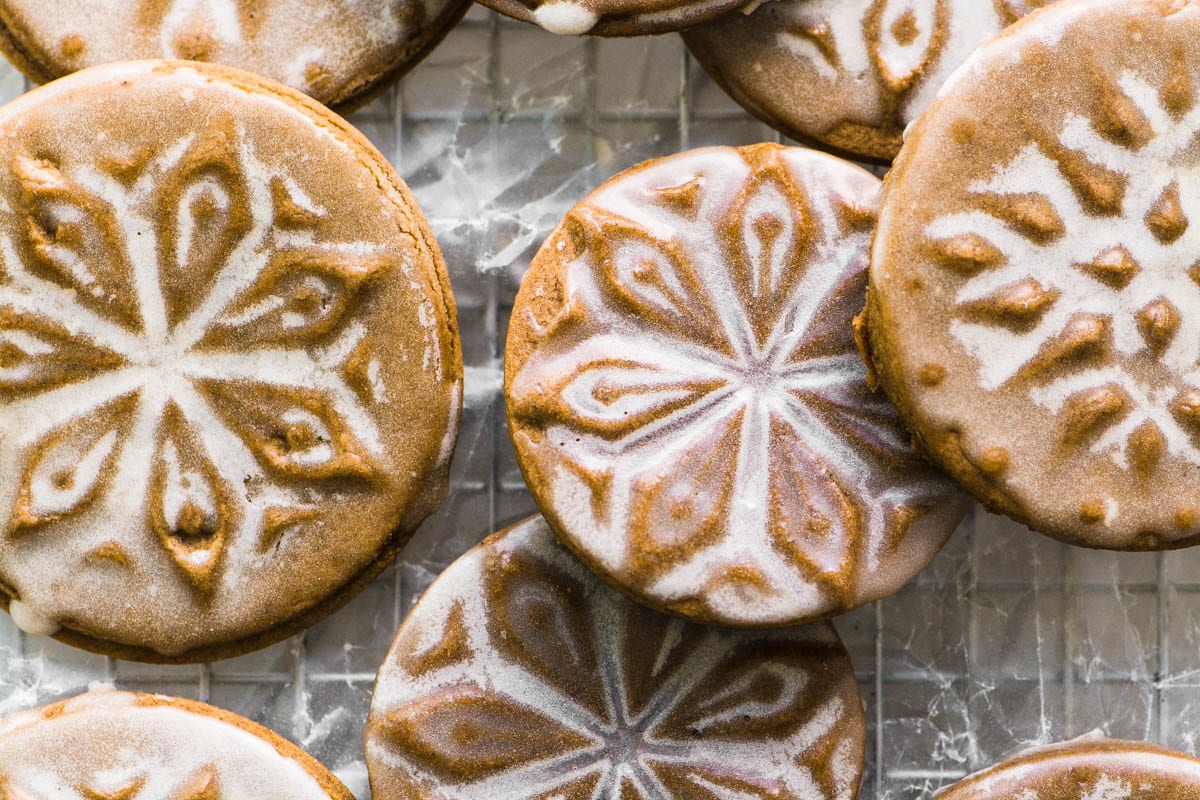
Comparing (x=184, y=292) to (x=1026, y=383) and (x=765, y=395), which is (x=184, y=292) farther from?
(x=1026, y=383)

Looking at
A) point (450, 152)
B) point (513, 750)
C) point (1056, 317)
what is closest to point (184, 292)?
point (450, 152)

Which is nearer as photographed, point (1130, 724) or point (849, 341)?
point (849, 341)

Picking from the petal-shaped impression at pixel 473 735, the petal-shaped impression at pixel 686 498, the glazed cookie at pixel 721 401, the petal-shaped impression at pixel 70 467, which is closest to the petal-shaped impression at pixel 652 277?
the glazed cookie at pixel 721 401

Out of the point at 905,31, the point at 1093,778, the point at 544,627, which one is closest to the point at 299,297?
the point at 544,627

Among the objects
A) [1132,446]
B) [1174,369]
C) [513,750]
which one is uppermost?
[1174,369]

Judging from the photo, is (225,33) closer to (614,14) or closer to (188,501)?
(614,14)

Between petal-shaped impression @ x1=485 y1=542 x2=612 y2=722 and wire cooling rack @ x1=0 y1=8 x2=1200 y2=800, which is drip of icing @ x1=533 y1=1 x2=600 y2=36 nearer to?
wire cooling rack @ x1=0 y1=8 x2=1200 y2=800
